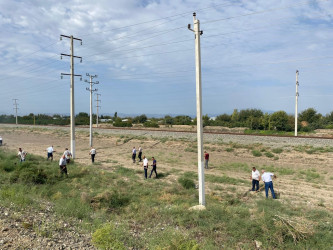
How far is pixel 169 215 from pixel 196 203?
2195 mm

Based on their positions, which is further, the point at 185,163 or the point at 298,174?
the point at 185,163

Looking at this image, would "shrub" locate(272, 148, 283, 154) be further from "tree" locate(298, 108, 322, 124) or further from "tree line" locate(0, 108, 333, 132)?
"tree" locate(298, 108, 322, 124)

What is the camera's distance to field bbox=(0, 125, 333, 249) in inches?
312

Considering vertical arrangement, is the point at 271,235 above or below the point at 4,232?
below

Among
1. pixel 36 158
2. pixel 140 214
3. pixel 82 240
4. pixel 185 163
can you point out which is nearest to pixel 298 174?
pixel 185 163

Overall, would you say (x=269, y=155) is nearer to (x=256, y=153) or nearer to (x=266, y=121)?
(x=256, y=153)

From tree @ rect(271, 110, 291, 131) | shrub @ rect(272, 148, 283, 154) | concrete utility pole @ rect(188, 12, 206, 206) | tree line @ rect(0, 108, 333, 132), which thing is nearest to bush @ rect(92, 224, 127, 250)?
concrete utility pole @ rect(188, 12, 206, 206)

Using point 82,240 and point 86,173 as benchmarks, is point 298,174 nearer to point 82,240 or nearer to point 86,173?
point 86,173

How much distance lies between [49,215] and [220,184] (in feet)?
34.4

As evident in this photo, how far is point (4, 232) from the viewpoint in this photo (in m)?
7.13

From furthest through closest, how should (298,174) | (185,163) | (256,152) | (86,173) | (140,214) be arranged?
(256,152), (185,163), (298,174), (86,173), (140,214)

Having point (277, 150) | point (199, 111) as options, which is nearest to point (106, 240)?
point (199, 111)

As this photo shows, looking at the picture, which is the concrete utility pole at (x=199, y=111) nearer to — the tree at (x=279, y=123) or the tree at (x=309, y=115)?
the tree at (x=279, y=123)

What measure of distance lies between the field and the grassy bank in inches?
1.3
